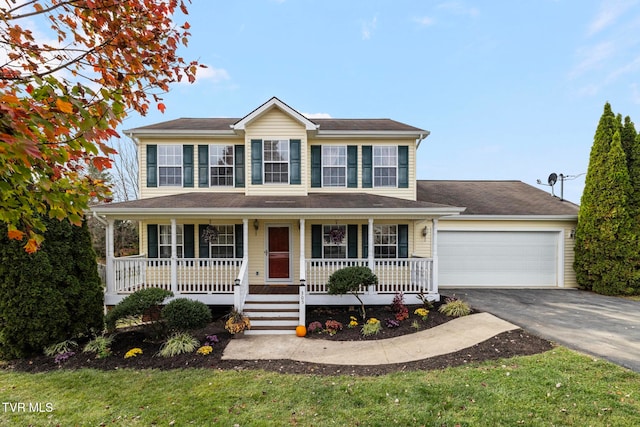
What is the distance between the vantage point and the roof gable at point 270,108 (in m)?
10.1

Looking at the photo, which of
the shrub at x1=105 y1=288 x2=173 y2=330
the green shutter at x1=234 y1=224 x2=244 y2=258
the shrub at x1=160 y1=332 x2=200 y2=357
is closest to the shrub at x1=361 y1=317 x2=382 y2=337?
the shrub at x1=160 y1=332 x2=200 y2=357

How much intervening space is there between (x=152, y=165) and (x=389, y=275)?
9290mm

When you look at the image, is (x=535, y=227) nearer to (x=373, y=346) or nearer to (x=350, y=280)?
(x=350, y=280)

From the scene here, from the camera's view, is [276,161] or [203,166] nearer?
[276,161]

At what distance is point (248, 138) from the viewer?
10.4 metres

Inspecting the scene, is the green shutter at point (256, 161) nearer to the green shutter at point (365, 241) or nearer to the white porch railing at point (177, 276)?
the white porch railing at point (177, 276)

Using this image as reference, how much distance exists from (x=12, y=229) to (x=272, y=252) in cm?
807

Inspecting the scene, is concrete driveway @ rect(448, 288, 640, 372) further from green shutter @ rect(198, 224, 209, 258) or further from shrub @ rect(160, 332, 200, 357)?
green shutter @ rect(198, 224, 209, 258)

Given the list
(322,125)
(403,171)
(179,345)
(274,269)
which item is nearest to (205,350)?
(179,345)

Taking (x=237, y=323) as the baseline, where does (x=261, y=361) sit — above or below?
below

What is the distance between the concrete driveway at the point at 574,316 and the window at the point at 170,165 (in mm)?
11035

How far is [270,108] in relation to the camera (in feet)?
33.7

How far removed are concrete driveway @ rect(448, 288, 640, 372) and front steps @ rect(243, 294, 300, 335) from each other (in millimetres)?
5524

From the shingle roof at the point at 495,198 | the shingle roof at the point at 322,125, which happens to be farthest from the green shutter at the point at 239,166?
the shingle roof at the point at 495,198
